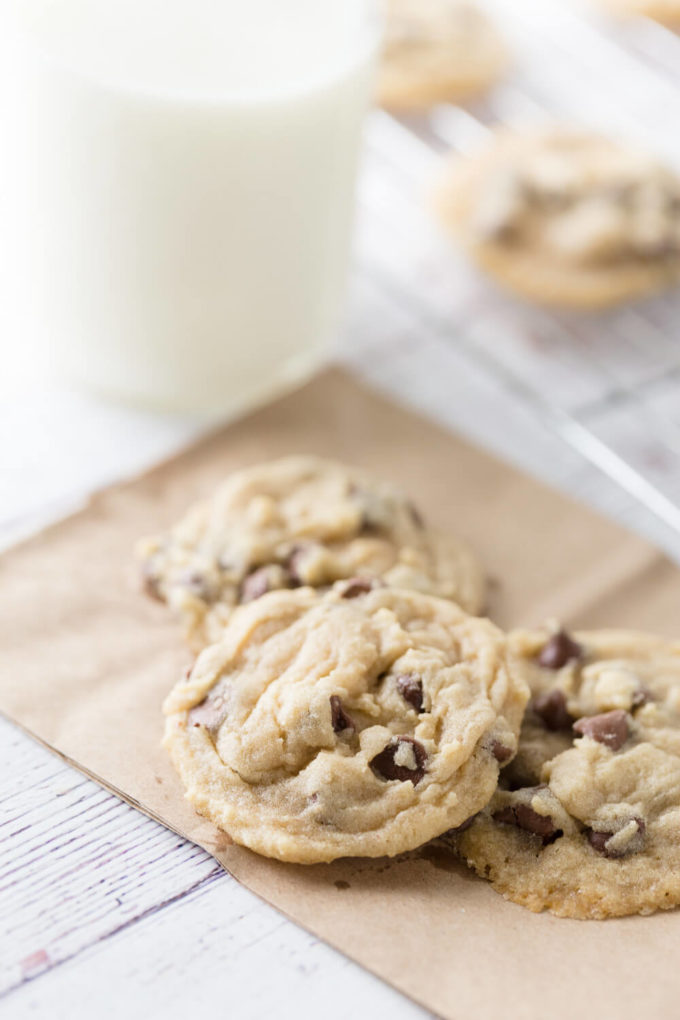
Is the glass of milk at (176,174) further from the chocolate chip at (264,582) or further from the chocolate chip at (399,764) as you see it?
the chocolate chip at (399,764)

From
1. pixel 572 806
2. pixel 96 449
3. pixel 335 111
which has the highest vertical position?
pixel 335 111

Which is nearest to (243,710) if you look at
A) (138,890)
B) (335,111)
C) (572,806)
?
(138,890)

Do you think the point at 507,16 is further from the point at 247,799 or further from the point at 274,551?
the point at 247,799

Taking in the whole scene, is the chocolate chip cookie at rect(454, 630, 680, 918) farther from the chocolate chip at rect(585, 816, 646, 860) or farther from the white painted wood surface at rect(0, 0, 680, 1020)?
the white painted wood surface at rect(0, 0, 680, 1020)

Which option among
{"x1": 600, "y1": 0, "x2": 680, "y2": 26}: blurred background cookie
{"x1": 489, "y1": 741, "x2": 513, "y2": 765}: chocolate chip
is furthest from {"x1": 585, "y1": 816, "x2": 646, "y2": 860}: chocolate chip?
{"x1": 600, "y1": 0, "x2": 680, "y2": 26}: blurred background cookie

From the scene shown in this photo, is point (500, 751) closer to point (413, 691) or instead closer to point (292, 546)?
point (413, 691)

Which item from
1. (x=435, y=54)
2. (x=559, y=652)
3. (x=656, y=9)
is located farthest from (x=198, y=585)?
(x=656, y=9)
